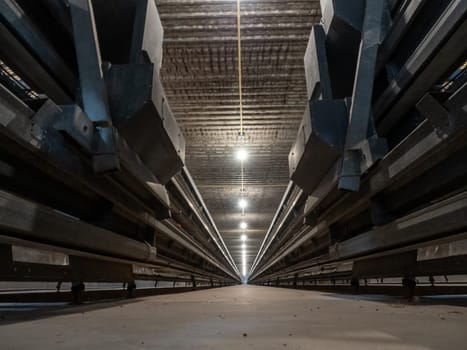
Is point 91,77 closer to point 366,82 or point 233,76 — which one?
point 366,82

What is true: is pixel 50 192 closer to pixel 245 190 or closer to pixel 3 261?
pixel 3 261

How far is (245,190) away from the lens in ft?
26.7

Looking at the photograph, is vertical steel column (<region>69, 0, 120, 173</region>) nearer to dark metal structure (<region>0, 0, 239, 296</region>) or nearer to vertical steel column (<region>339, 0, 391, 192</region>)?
dark metal structure (<region>0, 0, 239, 296</region>)

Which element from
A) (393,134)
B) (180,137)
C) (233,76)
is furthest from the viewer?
(233,76)

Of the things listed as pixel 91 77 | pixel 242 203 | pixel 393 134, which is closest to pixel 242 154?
pixel 242 203

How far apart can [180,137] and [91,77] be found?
105 cm

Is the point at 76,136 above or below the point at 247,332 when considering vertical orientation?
above

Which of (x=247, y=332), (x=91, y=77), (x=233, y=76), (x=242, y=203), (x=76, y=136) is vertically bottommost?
(x=247, y=332)

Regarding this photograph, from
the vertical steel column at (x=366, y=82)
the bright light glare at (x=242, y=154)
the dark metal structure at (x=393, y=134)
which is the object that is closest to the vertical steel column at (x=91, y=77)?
the dark metal structure at (x=393, y=134)

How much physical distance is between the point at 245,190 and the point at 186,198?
12.3 feet

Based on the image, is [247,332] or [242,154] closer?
[247,332]

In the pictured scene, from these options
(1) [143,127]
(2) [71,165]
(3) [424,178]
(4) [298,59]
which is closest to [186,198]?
(4) [298,59]

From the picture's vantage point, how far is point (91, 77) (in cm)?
166

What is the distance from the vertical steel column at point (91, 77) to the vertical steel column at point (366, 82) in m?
1.42
